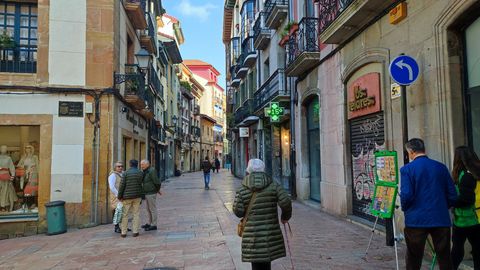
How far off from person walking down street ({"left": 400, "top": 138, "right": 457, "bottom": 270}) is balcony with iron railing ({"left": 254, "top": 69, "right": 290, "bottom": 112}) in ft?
36.4

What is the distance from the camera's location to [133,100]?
42.9 feet

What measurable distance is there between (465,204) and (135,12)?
12452 mm

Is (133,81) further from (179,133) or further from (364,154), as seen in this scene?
(179,133)

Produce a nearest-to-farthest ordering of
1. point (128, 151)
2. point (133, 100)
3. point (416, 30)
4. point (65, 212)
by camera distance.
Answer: point (416, 30), point (65, 212), point (133, 100), point (128, 151)

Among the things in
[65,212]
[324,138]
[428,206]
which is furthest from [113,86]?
[428,206]

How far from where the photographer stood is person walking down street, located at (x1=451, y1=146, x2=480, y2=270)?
425cm

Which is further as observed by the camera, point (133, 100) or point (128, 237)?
point (133, 100)

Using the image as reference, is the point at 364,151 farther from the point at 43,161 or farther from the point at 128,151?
the point at 128,151

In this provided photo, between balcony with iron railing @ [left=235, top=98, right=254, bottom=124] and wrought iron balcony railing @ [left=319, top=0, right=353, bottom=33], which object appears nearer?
wrought iron balcony railing @ [left=319, top=0, right=353, bottom=33]

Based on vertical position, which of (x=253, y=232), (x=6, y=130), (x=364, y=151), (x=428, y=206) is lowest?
(x=253, y=232)

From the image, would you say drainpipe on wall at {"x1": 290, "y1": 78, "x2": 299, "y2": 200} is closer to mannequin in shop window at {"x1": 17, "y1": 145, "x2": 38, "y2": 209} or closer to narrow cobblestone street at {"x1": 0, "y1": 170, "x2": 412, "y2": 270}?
narrow cobblestone street at {"x1": 0, "y1": 170, "x2": 412, "y2": 270}

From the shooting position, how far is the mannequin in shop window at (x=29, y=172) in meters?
11.2

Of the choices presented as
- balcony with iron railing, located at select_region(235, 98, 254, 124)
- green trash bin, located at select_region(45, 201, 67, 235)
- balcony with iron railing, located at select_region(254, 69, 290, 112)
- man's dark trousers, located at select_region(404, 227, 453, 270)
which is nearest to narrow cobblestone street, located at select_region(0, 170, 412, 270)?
green trash bin, located at select_region(45, 201, 67, 235)

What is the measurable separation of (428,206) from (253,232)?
1831 mm
